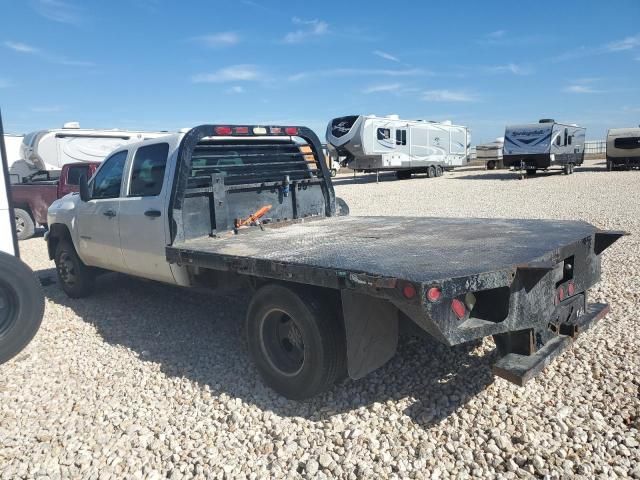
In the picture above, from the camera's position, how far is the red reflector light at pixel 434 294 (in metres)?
2.71

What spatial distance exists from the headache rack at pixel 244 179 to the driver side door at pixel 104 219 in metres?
1.26

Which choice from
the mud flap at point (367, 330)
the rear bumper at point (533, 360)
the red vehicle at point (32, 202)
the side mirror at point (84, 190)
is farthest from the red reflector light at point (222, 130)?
the red vehicle at point (32, 202)

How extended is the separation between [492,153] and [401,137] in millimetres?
13559

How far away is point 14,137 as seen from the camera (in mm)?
17281

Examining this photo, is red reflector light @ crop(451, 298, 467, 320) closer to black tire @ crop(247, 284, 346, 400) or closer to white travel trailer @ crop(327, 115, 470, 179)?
black tire @ crop(247, 284, 346, 400)

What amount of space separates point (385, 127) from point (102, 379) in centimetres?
2350

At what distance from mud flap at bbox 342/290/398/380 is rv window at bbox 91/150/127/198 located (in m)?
3.72

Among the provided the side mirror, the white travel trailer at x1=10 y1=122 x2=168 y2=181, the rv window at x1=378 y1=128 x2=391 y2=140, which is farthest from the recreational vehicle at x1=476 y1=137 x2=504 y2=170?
the side mirror

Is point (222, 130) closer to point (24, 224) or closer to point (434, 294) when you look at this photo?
point (434, 294)

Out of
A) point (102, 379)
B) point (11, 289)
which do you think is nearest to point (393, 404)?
point (102, 379)

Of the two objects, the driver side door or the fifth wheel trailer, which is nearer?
the fifth wheel trailer

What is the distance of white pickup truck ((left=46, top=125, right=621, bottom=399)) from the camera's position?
3049mm

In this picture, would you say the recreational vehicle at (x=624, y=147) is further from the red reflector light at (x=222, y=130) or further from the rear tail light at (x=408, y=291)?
the rear tail light at (x=408, y=291)

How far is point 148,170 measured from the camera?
5.44 meters
